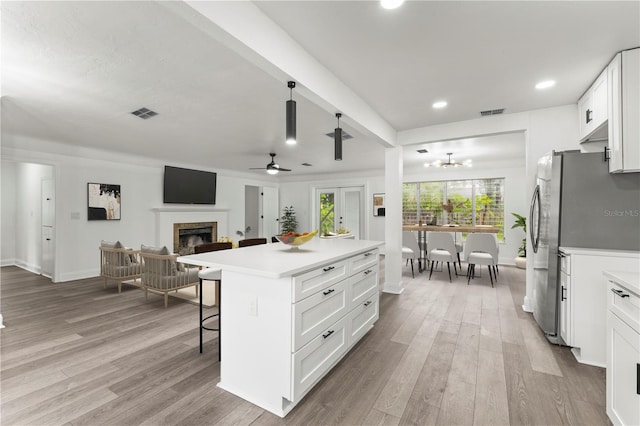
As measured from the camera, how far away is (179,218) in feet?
22.3

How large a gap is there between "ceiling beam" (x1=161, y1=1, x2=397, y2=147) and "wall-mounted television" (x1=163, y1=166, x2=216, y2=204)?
515 cm

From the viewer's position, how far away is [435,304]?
3.83 m

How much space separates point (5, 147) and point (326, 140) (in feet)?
16.6

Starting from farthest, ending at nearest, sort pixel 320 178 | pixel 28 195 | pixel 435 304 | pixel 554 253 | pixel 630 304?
1. pixel 320 178
2. pixel 28 195
3. pixel 435 304
4. pixel 554 253
5. pixel 630 304

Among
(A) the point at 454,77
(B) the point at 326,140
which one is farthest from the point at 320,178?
(A) the point at 454,77

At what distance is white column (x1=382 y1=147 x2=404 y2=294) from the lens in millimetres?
4348

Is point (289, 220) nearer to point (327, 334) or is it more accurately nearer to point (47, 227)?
point (47, 227)

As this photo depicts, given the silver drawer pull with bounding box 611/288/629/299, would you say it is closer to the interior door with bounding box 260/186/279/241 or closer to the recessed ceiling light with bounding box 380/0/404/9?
the recessed ceiling light with bounding box 380/0/404/9

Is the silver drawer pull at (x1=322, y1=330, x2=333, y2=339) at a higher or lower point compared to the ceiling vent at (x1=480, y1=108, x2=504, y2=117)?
lower

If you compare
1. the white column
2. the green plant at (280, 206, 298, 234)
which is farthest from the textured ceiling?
the green plant at (280, 206, 298, 234)

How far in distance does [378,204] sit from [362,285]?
18.3ft

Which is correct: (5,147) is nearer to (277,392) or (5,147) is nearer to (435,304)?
(277,392)

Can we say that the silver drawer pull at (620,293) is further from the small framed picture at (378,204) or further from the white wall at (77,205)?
the white wall at (77,205)

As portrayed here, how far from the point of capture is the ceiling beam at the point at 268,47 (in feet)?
4.83
